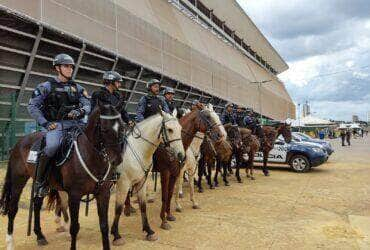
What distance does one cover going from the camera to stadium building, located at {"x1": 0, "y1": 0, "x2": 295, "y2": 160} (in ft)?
40.9

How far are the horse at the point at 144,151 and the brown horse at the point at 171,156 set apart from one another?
0.37 metres

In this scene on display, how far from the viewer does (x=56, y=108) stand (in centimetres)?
498

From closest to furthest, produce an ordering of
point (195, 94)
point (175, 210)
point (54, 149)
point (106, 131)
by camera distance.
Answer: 1. point (106, 131)
2. point (54, 149)
3. point (175, 210)
4. point (195, 94)

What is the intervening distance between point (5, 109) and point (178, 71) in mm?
14477

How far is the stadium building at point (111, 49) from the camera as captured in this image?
12.5 metres

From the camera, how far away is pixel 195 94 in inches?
1072

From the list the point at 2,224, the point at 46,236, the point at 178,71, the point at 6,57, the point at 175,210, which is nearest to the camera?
the point at 46,236

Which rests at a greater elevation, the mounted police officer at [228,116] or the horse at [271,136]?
the mounted police officer at [228,116]

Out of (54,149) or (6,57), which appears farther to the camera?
(6,57)

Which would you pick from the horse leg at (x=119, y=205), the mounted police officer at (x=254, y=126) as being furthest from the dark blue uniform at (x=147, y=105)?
the mounted police officer at (x=254, y=126)

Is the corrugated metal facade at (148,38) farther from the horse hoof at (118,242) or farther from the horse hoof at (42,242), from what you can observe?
the horse hoof at (118,242)

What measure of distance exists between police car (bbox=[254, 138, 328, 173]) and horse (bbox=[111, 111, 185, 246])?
10159 millimetres

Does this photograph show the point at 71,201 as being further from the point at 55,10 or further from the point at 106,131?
the point at 55,10

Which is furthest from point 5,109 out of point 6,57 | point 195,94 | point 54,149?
point 195,94
